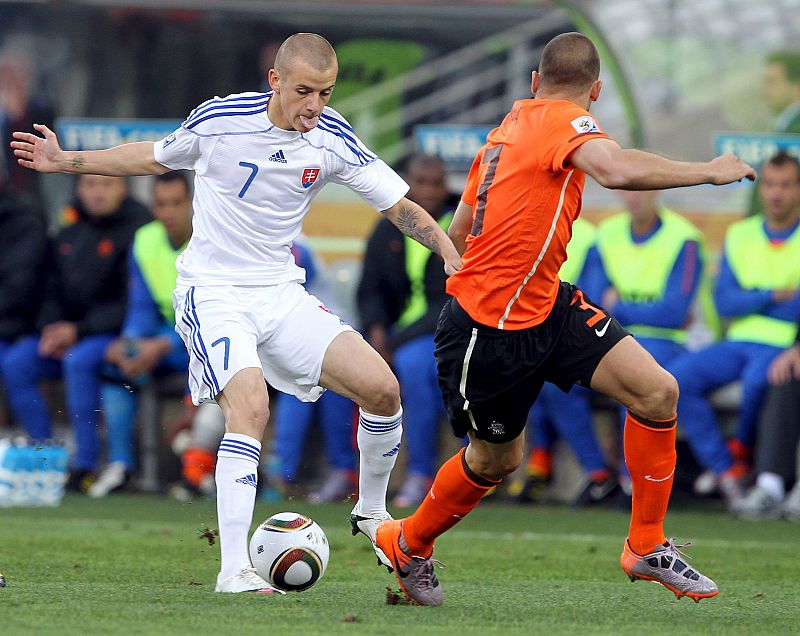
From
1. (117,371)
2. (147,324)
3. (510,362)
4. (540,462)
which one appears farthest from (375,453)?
(117,371)

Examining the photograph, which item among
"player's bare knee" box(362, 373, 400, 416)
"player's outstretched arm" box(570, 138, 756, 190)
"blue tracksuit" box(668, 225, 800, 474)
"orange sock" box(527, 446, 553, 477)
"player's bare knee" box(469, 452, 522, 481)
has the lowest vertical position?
"orange sock" box(527, 446, 553, 477)

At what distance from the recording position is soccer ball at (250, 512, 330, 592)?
5926 millimetres

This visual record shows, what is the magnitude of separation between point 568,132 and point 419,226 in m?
1.13

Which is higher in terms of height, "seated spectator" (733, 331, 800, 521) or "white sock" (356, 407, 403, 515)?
"white sock" (356, 407, 403, 515)

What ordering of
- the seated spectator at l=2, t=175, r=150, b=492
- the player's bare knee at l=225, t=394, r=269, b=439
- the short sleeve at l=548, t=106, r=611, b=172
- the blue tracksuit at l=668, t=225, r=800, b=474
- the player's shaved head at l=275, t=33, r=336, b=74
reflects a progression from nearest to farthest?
1. the short sleeve at l=548, t=106, r=611, b=172
2. the player's bare knee at l=225, t=394, r=269, b=439
3. the player's shaved head at l=275, t=33, r=336, b=74
4. the blue tracksuit at l=668, t=225, r=800, b=474
5. the seated spectator at l=2, t=175, r=150, b=492

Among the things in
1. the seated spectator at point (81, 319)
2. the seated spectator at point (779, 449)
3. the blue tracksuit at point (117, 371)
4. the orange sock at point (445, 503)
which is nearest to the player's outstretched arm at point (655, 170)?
the orange sock at point (445, 503)

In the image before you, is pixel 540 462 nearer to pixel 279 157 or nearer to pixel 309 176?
pixel 309 176

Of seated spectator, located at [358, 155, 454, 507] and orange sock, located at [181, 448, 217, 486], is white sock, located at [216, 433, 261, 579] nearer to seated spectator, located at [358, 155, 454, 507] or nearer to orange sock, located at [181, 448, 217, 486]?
seated spectator, located at [358, 155, 454, 507]

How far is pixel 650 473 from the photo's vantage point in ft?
19.1

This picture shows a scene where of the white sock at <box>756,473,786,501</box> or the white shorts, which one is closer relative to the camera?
the white shorts

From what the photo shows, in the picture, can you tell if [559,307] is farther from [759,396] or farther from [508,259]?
[759,396]

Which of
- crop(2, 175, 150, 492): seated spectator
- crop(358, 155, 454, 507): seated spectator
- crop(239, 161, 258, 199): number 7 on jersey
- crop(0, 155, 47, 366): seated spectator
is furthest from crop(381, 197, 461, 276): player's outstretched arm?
crop(0, 155, 47, 366): seated spectator

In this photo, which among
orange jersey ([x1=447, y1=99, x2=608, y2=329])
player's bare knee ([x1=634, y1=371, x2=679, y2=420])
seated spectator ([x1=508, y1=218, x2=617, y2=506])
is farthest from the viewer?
seated spectator ([x1=508, y1=218, x2=617, y2=506])

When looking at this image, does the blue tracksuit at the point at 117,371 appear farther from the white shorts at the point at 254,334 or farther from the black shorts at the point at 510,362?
the black shorts at the point at 510,362
